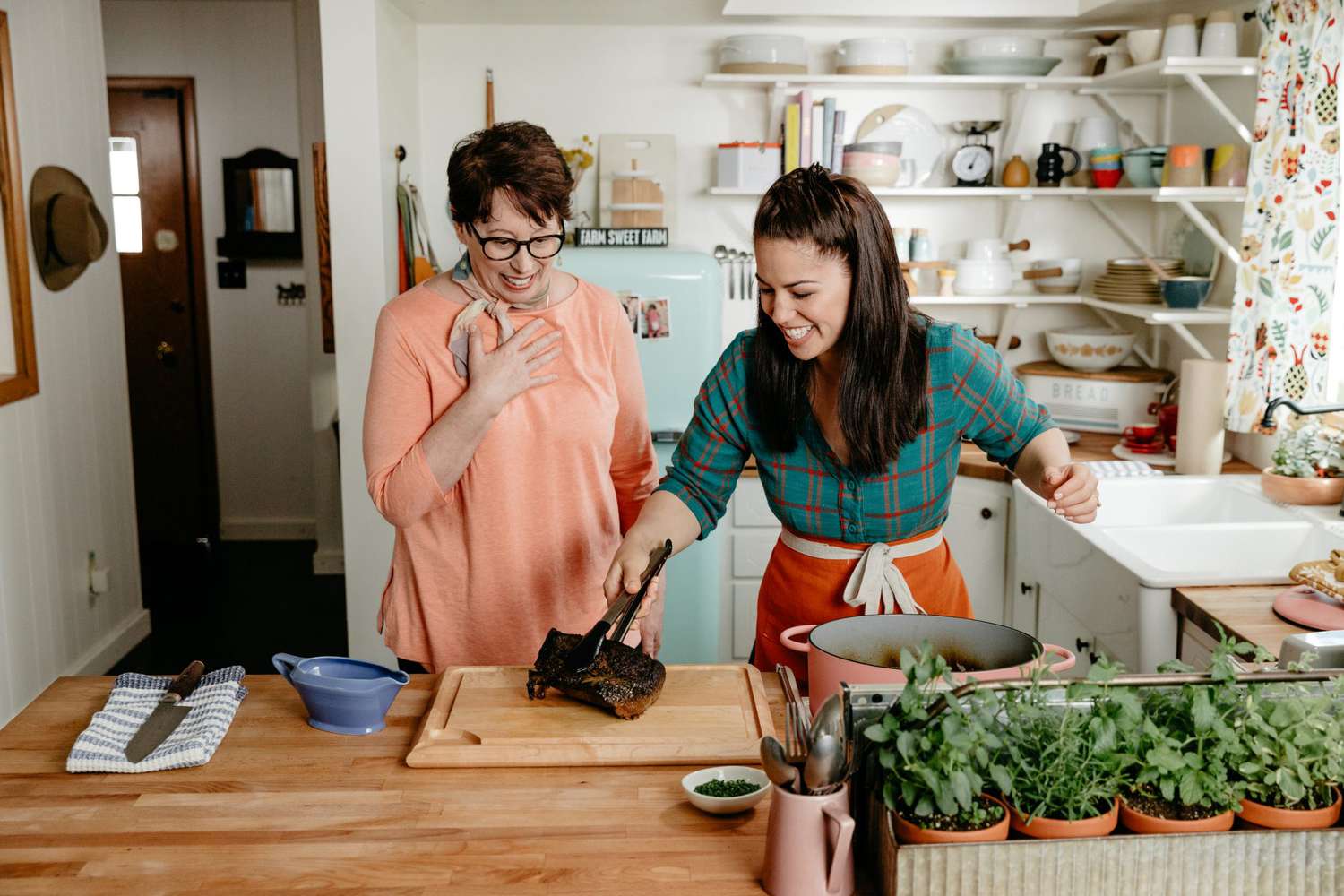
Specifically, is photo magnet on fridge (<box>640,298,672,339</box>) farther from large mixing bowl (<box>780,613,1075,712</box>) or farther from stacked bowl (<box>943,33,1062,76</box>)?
large mixing bowl (<box>780,613,1075,712</box>)

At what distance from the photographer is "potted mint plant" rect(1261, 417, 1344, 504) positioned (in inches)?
107

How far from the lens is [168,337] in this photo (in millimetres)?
5695

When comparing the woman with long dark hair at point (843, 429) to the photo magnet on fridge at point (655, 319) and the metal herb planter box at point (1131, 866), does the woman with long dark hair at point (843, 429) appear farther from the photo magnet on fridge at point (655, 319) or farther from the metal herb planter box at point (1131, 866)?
the photo magnet on fridge at point (655, 319)

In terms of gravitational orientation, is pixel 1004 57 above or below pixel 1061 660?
above

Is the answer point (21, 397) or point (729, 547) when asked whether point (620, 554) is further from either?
point (21, 397)

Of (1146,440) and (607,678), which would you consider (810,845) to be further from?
(1146,440)

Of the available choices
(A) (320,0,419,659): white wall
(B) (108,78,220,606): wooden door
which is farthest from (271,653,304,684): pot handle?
(B) (108,78,220,606): wooden door

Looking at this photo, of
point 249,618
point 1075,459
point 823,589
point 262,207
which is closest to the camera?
point 823,589

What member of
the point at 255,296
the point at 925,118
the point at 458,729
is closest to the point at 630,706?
the point at 458,729

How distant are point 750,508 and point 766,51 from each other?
56.2 inches

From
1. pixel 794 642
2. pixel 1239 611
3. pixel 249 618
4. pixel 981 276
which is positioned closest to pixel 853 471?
pixel 794 642

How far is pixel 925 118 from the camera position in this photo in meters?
3.89

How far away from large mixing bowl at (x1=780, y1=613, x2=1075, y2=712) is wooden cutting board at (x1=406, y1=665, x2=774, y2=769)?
0.41 ft

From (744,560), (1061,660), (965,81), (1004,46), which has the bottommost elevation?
(744,560)
